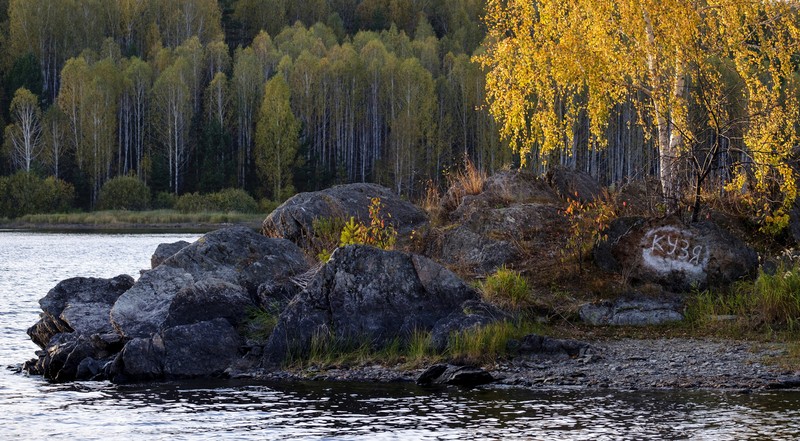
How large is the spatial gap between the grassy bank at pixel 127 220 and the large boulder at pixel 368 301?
194ft

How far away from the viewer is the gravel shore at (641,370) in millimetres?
13695

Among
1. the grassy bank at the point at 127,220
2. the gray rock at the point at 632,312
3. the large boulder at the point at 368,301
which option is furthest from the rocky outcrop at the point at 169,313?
the grassy bank at the point at 127,220

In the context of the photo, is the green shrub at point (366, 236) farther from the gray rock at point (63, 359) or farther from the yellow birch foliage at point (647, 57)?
the gray rock at point (63, 359)

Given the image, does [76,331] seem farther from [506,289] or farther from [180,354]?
[506,289]

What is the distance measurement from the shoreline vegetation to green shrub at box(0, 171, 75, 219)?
45.1 inches

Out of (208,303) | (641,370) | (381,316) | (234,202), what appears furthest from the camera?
(234,202)

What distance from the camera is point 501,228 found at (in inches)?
799

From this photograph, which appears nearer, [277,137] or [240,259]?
[240,259]

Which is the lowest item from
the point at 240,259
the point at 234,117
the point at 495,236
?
the point at 240,259

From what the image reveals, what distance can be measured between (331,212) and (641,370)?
1005 centimetres

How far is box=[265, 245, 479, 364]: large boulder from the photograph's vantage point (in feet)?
52.4

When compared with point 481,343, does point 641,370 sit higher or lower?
lower

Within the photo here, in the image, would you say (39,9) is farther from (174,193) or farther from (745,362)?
(745,362)

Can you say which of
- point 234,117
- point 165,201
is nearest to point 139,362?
point 165,201
